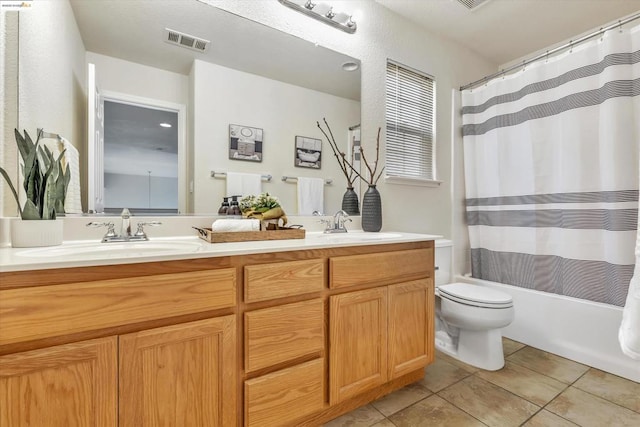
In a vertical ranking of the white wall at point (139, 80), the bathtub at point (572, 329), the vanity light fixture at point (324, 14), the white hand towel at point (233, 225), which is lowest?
the bathtub at point (572, 329)

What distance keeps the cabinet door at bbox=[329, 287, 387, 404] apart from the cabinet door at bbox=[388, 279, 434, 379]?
6 centimetres

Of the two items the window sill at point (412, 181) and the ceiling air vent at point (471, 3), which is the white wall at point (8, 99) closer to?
the window sill at point (412, 181)

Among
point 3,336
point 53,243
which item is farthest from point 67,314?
point 53,243

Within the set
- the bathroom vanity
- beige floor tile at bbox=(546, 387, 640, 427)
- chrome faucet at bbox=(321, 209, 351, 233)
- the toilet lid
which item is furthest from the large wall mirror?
beige floor tile at bbox=(546, 387, 640, 427)

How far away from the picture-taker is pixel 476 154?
2480 mm

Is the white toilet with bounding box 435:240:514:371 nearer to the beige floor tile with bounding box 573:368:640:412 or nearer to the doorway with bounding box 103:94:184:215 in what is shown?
the beige floor tile with bounding box 573:368:640:412

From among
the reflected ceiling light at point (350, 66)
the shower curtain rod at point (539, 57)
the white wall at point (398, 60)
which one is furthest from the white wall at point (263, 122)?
the shower curtain rod at point (539, 57)

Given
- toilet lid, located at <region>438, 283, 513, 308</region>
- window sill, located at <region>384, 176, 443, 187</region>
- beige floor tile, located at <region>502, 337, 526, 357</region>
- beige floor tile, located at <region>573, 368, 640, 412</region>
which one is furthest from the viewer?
window sill, located at <region>384, 176, 443, 187</region>

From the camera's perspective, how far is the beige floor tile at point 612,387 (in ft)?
4.79

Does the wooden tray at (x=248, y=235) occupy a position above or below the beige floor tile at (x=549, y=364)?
above

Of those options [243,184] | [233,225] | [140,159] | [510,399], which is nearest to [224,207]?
[243,184]

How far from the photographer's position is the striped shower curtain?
1.69 metres

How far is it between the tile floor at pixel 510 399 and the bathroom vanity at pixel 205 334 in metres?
0.15

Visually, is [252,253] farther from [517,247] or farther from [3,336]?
[517,247]
